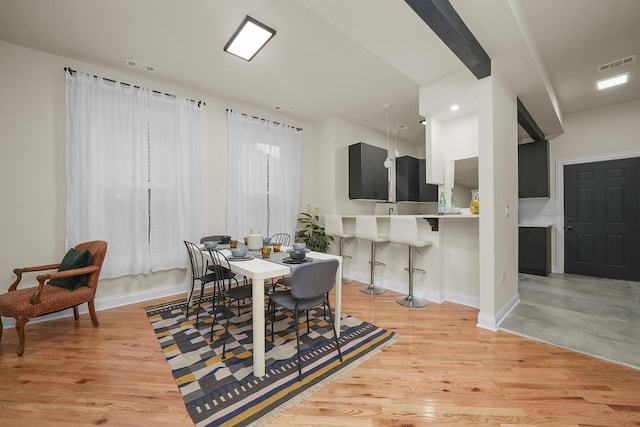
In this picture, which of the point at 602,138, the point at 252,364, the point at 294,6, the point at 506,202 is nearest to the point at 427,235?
the point at 506,202

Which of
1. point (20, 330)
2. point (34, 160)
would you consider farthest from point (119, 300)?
point (34, 160)

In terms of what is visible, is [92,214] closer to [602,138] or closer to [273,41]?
[273,41]

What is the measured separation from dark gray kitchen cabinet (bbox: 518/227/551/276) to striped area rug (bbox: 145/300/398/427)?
154 inches

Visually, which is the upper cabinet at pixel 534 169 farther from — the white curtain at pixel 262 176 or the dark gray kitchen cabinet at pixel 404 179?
the white curtain at pixel 262 176

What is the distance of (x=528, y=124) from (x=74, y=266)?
6.30 metres

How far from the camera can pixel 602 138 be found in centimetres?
433

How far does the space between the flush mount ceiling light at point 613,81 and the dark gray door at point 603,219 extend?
4.92ft

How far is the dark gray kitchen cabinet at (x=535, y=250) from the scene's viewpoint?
4500mm

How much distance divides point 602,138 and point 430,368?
5.36 meters

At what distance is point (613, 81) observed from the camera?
341 cm

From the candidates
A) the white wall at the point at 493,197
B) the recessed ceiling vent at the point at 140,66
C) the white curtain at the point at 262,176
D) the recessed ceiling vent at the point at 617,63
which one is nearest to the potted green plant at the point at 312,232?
the white curtain at the point at 262,176

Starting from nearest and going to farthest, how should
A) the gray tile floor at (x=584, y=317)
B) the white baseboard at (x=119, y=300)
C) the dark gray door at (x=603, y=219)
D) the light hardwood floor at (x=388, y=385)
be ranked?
1. the light hardwood floor at (x=388, y=385)
2. the gray tile floor at (x=584, y=317)
3. the white baseboard at (x=119, y=300)
4. the dark gray door at (x=603, y=219)

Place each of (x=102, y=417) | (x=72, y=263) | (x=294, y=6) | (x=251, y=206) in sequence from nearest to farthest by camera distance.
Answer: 1. (x=102, y=417)
2. (x=294, y=6)
3. (x=72, y=263)
4. (x=251, y=206)

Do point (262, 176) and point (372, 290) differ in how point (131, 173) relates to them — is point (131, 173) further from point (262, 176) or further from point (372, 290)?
point (372, 290)
